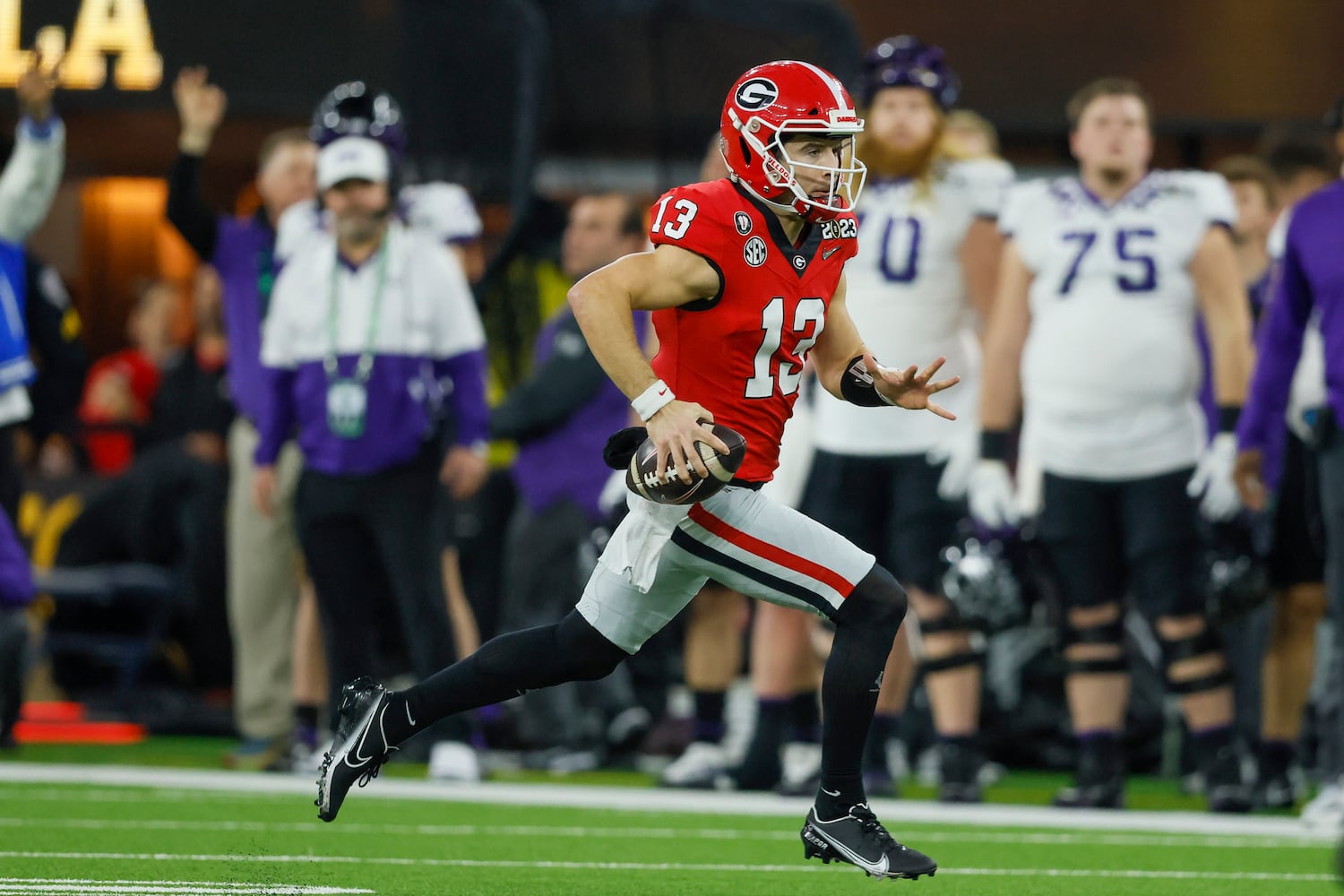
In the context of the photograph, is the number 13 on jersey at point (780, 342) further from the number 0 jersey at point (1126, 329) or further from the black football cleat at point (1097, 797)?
the black football cleat at point (1097, 797)

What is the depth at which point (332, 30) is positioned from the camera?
1156 cm

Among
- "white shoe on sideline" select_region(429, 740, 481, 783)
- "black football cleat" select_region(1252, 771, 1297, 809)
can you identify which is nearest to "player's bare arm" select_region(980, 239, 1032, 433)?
"black football cleat" select_region(1252, 771, 1297, 809)

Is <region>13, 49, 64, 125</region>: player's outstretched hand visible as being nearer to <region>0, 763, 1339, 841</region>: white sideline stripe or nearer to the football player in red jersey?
<region>0, 763, 1339, 841</region>: white sideline stripe

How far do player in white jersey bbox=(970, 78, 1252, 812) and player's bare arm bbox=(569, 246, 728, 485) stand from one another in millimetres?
2776

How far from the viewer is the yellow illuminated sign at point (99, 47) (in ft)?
36.8

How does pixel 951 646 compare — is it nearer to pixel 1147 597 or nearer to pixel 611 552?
pixel 1147 597

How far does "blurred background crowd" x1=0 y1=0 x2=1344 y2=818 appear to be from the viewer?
810 cm

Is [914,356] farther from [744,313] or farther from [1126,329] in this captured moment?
[744,313]

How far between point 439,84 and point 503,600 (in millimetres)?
2931

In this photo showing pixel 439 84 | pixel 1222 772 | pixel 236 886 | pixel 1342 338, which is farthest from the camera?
pixel 439 84

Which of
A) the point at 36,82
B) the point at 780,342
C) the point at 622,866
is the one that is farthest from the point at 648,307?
the point at 36,82

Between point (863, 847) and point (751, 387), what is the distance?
3.40 feet

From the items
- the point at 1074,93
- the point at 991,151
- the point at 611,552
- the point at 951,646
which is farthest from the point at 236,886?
the point at 1074,93

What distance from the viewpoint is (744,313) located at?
5.08 metres
